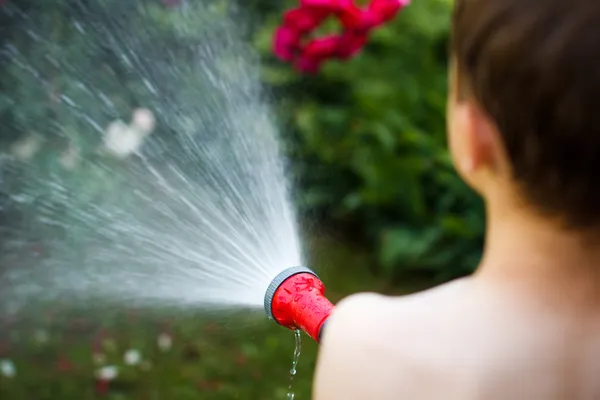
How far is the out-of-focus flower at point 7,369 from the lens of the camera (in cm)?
268

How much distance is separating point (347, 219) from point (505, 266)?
252cm

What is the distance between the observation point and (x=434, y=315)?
917 mm

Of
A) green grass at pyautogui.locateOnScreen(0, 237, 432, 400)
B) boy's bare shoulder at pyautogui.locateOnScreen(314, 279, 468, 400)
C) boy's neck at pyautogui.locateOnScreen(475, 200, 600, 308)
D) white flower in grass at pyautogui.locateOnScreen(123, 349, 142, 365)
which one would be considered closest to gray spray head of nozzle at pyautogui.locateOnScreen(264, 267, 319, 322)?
boy's bare shoulder at pyautogui.locateOnScreen(314, 279, 468, 400)

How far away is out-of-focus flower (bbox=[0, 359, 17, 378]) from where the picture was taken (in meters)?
A: 2.68

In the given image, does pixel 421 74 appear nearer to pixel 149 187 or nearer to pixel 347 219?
pixel 347 219

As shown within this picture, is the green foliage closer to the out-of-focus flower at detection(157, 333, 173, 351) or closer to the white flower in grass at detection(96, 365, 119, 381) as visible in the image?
the out-of-focus flower at detection(157, 333, 173, 351)

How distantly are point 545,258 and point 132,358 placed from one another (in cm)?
209

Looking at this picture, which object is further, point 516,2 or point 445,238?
point 445,238

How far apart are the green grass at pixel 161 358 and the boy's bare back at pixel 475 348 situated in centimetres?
178

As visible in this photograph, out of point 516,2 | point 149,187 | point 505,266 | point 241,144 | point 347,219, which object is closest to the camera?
point 516,2

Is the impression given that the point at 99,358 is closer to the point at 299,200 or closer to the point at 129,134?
the point at 129,134

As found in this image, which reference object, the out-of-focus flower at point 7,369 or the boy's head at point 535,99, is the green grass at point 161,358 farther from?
the boy's head at point 535,99

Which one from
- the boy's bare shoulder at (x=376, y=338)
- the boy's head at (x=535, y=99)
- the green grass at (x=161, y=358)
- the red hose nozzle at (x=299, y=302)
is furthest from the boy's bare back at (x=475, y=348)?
the green grass at (x=161, y=358)

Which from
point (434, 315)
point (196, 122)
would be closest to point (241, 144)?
point (196, 122)
